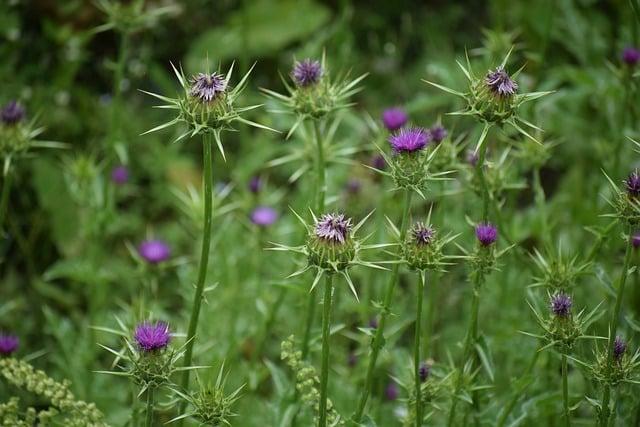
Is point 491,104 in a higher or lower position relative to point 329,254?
higher

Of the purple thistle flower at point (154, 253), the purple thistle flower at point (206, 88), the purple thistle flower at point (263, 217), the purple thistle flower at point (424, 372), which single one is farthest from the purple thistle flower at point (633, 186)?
the purple thistle flower at point (154, 253)

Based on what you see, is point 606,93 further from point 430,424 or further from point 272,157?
point 272,157

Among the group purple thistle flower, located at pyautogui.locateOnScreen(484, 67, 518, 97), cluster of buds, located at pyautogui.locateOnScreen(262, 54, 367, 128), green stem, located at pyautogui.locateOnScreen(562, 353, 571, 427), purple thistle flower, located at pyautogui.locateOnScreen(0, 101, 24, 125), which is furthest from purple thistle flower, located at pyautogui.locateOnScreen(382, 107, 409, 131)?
purple thistle flower, located at pyautogui.locateOnScreen(0, 101, 24, 125)

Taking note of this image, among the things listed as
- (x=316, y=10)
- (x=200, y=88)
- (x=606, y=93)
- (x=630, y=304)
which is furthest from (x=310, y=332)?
(x=316, y=10)

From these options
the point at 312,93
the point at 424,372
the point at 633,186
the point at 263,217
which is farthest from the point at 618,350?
the point at 263,217

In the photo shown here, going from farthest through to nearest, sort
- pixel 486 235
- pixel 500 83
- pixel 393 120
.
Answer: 1. pixel 393 120
2. pixel 486 235
3. pixel 500 83

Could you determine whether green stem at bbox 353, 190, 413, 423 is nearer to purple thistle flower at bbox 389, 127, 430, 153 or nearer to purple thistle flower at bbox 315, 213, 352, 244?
purple thistle flower at bbox 389, 127, 430, 153

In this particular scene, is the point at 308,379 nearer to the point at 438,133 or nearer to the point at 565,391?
the point at 565,391
